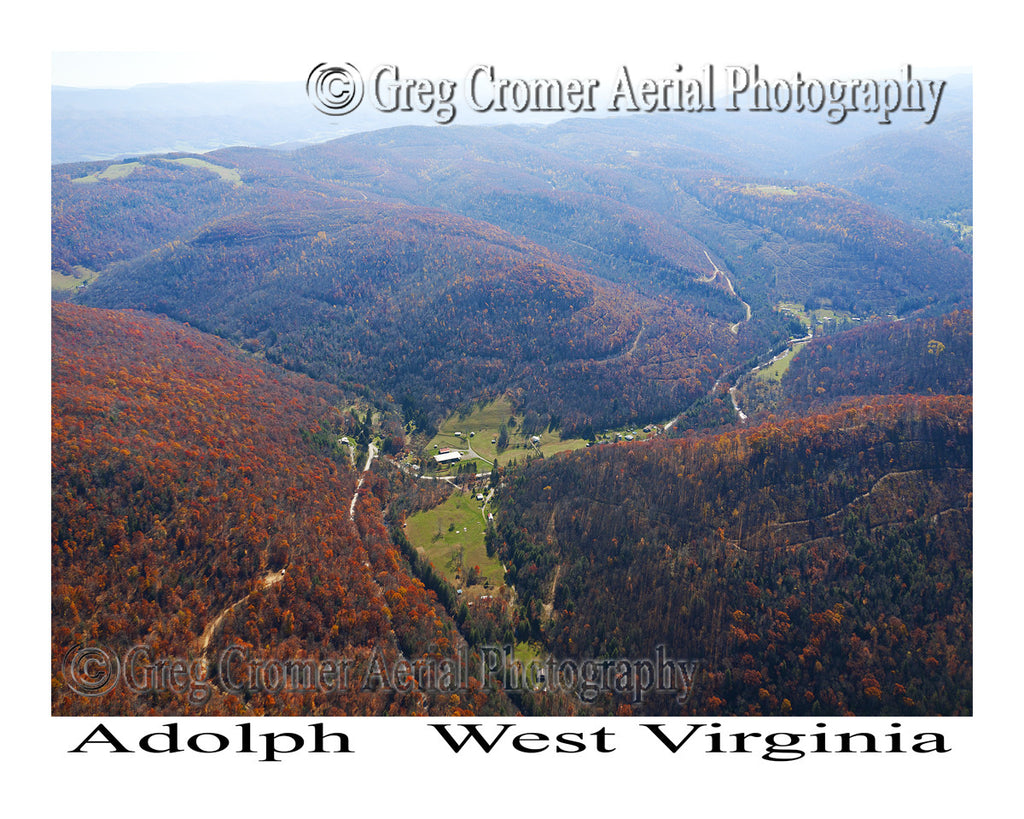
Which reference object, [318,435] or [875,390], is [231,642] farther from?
[875,390]

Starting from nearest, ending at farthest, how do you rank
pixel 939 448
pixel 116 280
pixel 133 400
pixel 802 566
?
1. pixel 802 566
2. pixel 939 448
3. pixel 133 400
4. pixel 116 280

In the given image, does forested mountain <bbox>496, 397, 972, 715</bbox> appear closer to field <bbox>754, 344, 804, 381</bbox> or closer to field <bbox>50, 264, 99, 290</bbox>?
field <bbox>754, 344, 804, 381</bbox>

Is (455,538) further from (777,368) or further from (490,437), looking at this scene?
(777,368)

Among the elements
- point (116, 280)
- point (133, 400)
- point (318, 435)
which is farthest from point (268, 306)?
point (133, 400)

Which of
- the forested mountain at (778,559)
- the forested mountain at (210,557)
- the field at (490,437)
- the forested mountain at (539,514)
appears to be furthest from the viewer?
the field at (490,437)

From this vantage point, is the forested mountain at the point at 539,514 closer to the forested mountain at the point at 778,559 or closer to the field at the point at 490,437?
the forested mountain at the point at 778,559

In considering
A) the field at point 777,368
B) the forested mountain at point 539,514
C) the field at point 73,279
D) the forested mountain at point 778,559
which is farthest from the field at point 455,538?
the field at point 73,279

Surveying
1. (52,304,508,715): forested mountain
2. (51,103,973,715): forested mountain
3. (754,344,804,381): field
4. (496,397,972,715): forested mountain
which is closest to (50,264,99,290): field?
(51,103,973,715): forested mountain

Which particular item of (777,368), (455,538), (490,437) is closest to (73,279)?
(490,437)
